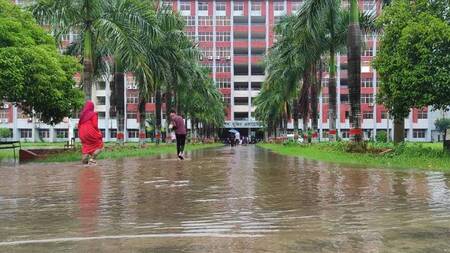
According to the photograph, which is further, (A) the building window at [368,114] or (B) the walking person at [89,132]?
(A) the building window at [368,114]

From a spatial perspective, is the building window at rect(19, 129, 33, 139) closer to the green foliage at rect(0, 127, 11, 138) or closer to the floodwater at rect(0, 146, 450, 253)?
the green foliage at rect(0, 127, 11, 138)

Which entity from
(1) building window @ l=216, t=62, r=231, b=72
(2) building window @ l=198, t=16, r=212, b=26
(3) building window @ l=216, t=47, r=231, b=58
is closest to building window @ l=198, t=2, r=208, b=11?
(2) building window @ l=198, t=16, r=212, b=26

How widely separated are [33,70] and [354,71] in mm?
13047

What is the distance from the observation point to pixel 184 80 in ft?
139

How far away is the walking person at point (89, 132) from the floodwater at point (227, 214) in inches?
144

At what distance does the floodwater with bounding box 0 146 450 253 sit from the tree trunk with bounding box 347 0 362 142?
10.7 metres

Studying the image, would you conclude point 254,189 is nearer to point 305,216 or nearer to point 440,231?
point 305,216

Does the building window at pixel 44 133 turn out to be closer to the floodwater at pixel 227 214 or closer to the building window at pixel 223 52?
the building window at pixel 223 52

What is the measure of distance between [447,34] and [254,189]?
1135 cm

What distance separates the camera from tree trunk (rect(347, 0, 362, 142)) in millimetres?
21625

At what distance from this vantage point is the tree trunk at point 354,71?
851 inches

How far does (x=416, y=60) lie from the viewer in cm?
1816

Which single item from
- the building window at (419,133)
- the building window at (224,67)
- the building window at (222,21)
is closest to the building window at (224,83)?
the building window at (224,67)

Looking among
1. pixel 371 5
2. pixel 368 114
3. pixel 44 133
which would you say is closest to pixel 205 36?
pixel 368 114
